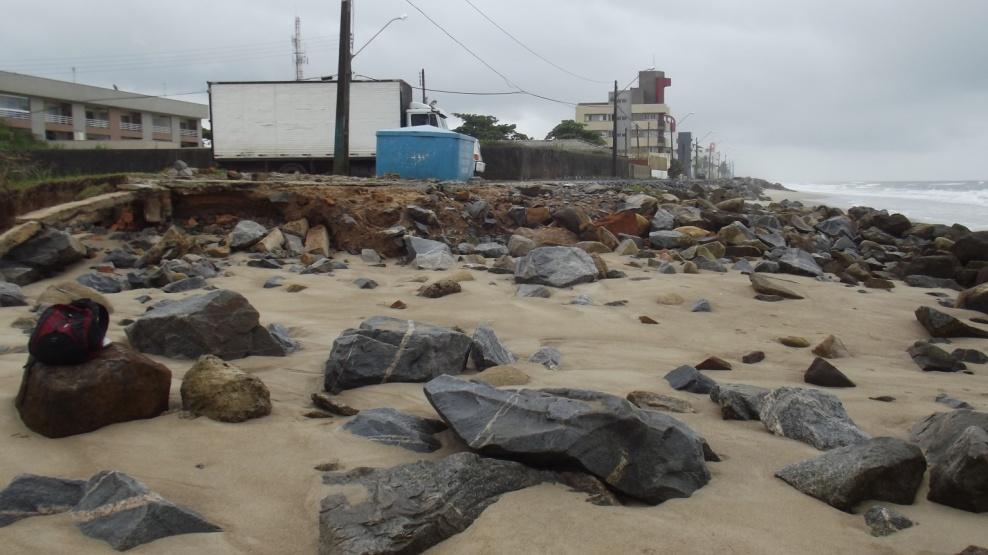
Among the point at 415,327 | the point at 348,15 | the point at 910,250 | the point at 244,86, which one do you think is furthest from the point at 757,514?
the point at 244,86

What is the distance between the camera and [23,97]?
45.5 meters

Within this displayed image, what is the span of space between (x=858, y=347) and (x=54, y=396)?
4.46m

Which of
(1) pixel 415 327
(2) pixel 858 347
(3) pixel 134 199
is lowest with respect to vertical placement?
(2) pixel 858 347

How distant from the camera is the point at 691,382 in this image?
343cm

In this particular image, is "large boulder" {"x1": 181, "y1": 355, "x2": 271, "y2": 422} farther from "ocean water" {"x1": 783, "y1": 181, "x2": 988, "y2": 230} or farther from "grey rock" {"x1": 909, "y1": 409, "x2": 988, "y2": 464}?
"ocean water" {"x1": 783, "y1": 181, "x2": 988, "y2": 230}

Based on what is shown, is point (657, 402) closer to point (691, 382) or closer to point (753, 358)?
point (691, 382)

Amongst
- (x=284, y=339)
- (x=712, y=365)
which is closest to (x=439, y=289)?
(x=284, y=339)

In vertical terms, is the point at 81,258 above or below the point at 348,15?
below

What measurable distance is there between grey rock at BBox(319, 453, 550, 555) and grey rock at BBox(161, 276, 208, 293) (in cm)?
384

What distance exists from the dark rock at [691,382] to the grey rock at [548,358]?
1.98 ft

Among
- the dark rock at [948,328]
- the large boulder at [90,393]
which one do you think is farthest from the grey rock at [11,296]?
the dark rock at [948,328]

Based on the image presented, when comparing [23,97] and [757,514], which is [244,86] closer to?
[757,514]

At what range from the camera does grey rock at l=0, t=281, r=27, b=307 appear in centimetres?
498

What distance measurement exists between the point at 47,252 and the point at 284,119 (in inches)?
687
